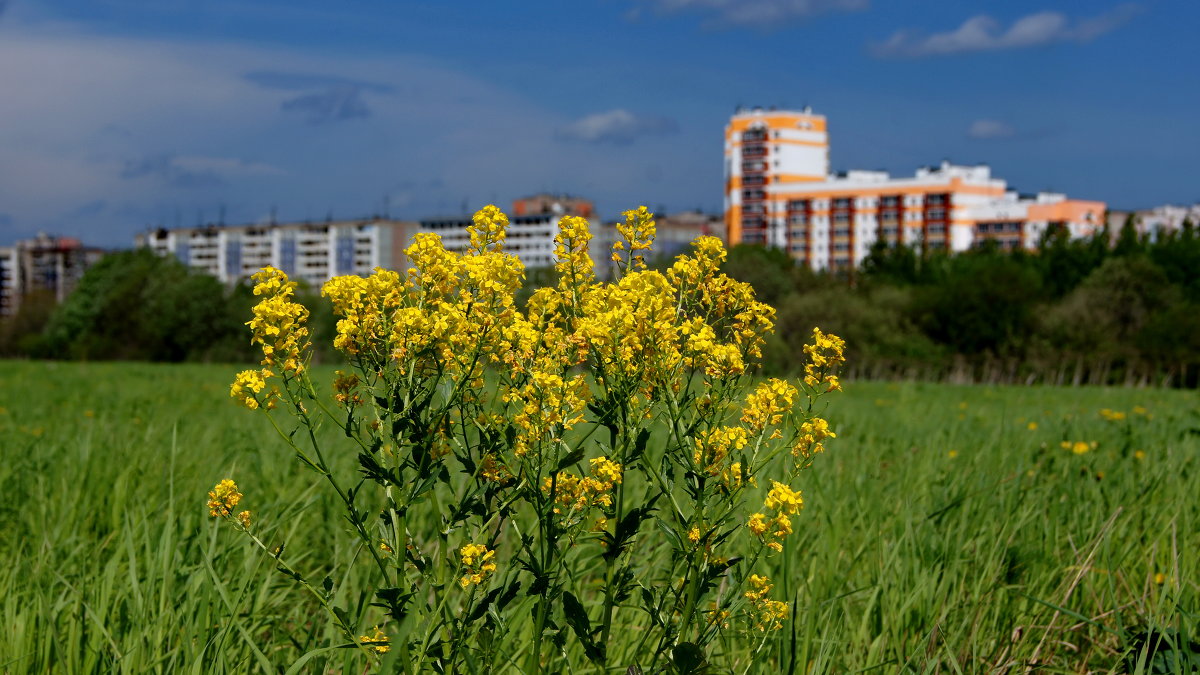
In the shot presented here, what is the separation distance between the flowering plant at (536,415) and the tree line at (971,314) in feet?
124

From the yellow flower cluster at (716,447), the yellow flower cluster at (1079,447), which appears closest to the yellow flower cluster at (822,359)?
the yellow flower cluster at (716,447)

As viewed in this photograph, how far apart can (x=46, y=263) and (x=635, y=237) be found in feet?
670

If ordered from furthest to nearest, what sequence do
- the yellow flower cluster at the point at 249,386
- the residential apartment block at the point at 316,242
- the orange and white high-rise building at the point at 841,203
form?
the residential apartment block at the point at 316,242 < the orange and white high-rise building at the point at 841,203 < the yellow flower cluster at the point at 249,386

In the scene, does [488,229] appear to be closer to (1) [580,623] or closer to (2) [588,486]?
(2) [588,486]

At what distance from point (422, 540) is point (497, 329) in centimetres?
226

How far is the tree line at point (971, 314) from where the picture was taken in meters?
47.5

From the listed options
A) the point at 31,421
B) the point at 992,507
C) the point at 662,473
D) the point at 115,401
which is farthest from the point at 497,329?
the point at 115,401

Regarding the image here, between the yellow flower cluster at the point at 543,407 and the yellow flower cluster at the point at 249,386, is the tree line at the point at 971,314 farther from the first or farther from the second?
the yellow flower cluster at the point at 249,386

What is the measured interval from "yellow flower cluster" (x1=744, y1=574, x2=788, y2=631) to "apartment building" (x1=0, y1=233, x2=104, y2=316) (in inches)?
7005

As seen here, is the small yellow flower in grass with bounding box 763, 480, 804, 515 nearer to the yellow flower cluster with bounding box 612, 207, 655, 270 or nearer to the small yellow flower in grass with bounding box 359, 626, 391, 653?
the yellow flower cluster with bounding box 612, 207, 655, 270

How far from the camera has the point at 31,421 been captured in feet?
31.6

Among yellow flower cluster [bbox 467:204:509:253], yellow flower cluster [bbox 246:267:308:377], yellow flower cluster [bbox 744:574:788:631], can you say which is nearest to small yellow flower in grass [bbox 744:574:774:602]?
yellow flower cluster [bbox 744:574:788:631]

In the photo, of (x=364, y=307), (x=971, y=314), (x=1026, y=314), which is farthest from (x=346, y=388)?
(x=971, y=314)

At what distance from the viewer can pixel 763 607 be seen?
7.46 ft
